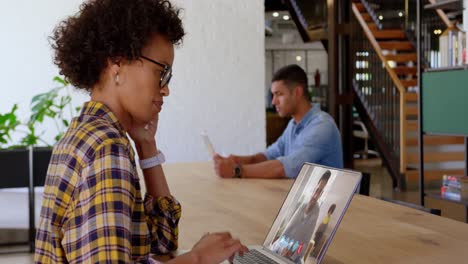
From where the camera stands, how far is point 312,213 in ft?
5.05

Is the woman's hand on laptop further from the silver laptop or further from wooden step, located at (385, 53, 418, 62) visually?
wooden step, located at (385, 53, 418, 62)

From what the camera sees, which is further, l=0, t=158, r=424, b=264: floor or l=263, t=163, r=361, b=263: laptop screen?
l=0, t=158, r=424, b=264: floor

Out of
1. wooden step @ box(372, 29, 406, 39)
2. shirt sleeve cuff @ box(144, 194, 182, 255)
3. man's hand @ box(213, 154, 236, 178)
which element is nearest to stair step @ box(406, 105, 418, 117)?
wooden step @ box(372, 29, 406, 39)

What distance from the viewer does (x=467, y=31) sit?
4918 mm

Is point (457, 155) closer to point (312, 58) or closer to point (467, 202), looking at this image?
point (467, 202)

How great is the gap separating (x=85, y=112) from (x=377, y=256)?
0.79 metres

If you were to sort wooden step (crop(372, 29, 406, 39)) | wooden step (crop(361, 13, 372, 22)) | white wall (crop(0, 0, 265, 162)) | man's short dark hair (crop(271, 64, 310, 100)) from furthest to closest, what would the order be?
wooden step (crop(361, 13, 372, 22)), wooden step (crop(372, 29, 406, 39)), white wall (crop(0, 0, 265, 162)), man's short dark hair (crop(271, 64, 310, 100))

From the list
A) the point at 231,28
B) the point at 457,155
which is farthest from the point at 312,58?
the point at 231,28

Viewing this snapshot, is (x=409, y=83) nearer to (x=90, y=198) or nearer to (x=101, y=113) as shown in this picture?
(x=101, y=113)

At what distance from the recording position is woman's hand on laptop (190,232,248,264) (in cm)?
128

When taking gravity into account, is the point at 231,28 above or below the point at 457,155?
above

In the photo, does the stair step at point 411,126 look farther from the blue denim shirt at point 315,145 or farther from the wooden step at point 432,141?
the blue denim shirt at point 315,145

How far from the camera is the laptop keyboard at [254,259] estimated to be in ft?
5.19

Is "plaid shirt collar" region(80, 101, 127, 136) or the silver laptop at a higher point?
"plaid shirt collar" region(80, 101, 127, 136)
